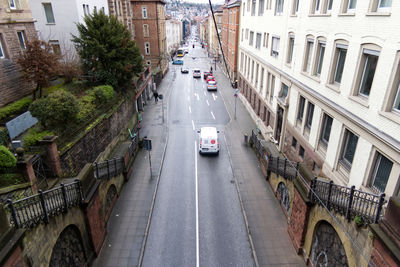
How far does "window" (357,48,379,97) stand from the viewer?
902 centimetres

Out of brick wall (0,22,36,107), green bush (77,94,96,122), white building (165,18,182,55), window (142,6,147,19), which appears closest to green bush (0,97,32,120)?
brick wall (0,22,36,107)

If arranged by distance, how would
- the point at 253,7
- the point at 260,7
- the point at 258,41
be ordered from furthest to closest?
the point at 253,7 < the point at 258,41 < the point at 260,7

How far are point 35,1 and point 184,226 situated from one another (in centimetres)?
2359

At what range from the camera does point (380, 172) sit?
877cm

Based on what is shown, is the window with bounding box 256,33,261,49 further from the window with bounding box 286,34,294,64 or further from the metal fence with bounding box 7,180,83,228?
→ the metal fence with bounding box 7,180,83,228

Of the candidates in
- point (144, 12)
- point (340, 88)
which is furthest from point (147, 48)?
point (340, 88)

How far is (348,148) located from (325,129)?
82.4 inches

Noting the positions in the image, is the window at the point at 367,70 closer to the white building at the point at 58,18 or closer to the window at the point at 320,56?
the window at the point at 320,56

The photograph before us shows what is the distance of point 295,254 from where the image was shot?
444 inches

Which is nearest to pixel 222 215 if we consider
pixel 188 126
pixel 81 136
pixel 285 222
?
pixel 285 222

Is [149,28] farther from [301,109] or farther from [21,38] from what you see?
[301,109]

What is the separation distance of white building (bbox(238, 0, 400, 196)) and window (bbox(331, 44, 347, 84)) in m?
0.04

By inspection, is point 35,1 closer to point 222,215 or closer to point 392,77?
point 222,215

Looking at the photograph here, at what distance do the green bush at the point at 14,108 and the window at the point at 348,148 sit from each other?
1737cm
